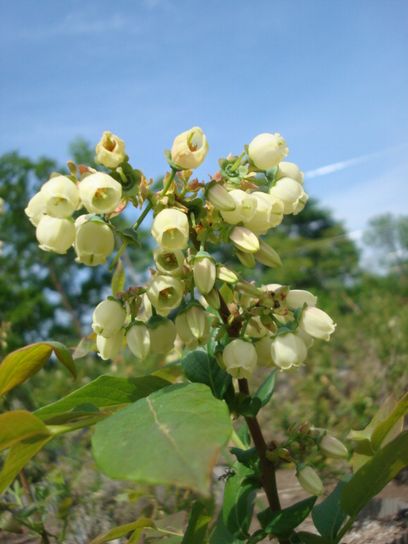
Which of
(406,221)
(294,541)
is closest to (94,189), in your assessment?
(294,541)

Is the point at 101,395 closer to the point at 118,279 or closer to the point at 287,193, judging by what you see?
the point at 118,279

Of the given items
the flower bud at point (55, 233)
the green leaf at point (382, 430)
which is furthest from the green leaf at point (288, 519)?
the flower bud at point (55, 233)

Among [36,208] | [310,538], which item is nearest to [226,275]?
[36,208]

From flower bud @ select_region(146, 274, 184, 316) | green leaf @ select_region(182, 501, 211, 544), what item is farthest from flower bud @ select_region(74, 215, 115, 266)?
green leaf @ select_region(182, 501, 211, 544)

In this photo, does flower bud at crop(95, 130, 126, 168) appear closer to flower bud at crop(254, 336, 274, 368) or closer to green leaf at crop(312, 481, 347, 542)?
flower bud at crop(254, 336, 274, 368)

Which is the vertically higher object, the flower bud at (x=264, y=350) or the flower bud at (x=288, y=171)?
the flower bud at (x=288, y=171)

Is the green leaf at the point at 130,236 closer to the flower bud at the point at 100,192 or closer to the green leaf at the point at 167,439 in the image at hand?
the flower bud at the point at 100,192
